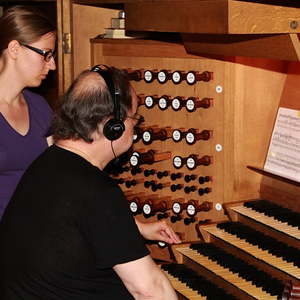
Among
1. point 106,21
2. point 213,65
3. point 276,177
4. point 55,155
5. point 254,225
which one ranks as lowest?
point 254,225

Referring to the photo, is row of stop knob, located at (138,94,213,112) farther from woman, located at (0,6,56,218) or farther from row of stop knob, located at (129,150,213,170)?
woman, located at (0,6,56,218)

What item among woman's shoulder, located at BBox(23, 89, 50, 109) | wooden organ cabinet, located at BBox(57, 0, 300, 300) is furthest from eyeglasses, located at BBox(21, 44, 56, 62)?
wooden organ cabinet, located at BBox(57, 0, 300, 300)

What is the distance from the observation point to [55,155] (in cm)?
212

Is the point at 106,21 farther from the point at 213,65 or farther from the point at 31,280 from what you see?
the point at 31,280

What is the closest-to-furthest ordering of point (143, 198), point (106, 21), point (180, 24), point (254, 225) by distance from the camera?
point (180, 24) < point (254, 225) < point (143, 198) < point (106, 21)

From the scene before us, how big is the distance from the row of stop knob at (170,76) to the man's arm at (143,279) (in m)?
1.43

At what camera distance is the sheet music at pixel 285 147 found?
10.4 feet

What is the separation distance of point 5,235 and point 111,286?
0.34 m

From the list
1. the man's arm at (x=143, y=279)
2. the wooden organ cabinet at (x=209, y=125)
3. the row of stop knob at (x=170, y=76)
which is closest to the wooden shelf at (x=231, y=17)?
the wooden organ cabinet at (x=209, y=125)

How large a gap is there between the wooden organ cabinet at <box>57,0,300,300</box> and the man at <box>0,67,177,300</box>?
718 millimetres

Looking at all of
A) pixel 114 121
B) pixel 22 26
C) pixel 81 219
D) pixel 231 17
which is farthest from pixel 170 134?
pixel 81 219

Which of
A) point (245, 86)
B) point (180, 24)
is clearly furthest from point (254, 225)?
point (180, 24)

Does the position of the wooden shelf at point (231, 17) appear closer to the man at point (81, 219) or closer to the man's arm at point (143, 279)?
the man at point (81, 219)

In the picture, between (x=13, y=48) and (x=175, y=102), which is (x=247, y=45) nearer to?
(x=175, y=102)
